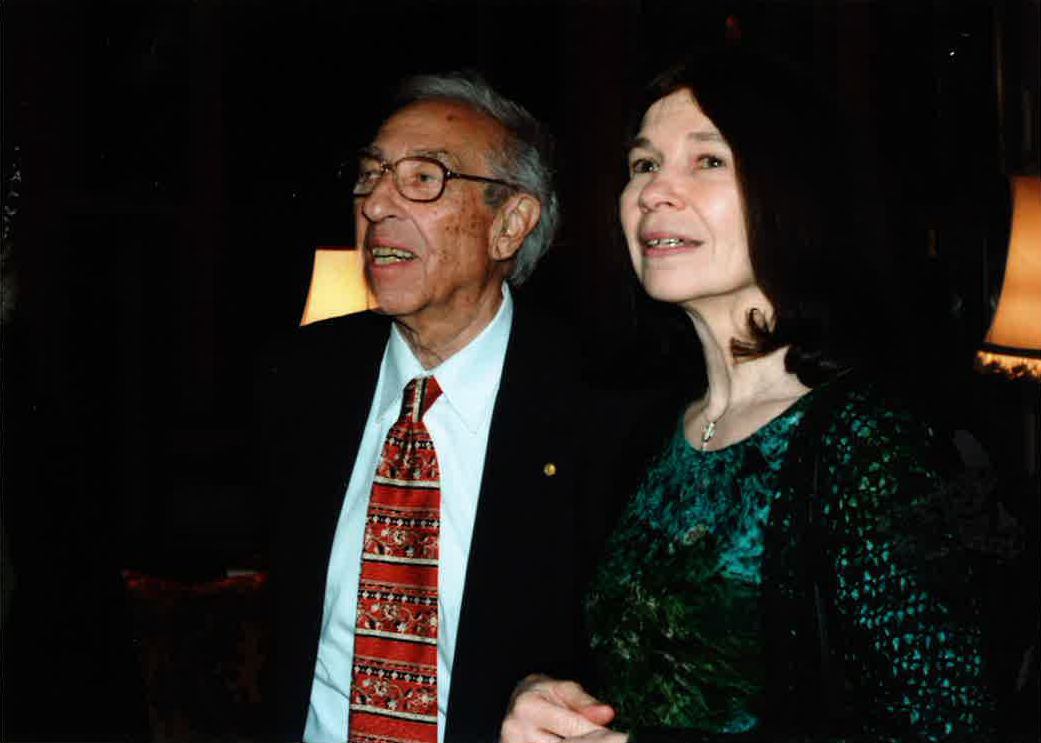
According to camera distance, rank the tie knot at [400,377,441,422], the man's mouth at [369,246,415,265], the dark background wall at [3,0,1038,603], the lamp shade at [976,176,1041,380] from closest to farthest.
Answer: the tie knot at [400,377,441,422]
the man's mouth at [369,246,415,265]
the lamp shade at [976,176,1041,380]
the dark background wall at [3,0,1038,603]

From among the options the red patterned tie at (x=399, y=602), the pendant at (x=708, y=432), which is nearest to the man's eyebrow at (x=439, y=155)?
the red patterned tie at (x=399, y=602)

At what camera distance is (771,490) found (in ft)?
4.42

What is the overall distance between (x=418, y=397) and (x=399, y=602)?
17.3 inches

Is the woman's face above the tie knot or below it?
above

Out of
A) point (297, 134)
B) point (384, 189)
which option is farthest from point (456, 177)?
point (297, 134)

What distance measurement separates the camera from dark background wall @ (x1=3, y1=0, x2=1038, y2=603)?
4852 mm

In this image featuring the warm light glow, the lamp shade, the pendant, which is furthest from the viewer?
the warm light glow

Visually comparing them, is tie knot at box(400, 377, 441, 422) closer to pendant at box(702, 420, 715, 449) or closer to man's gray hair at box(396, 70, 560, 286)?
man's gray hair at box(396, 70, 560, 286)

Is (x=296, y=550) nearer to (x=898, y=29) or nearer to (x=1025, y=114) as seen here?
(x=1025, y=114)

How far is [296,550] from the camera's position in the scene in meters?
2.19

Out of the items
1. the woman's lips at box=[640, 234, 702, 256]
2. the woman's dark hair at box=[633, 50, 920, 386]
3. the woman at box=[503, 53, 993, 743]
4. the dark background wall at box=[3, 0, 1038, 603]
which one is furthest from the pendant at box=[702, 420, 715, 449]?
the dark background wall at box=[3, 0, 1038, 603]

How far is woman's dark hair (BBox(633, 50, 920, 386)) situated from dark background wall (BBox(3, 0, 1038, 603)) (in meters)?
3.31

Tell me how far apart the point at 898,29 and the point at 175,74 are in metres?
4.04

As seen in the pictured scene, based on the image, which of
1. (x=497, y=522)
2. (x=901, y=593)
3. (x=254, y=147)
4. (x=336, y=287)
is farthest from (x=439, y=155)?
(x=254, y=147)
